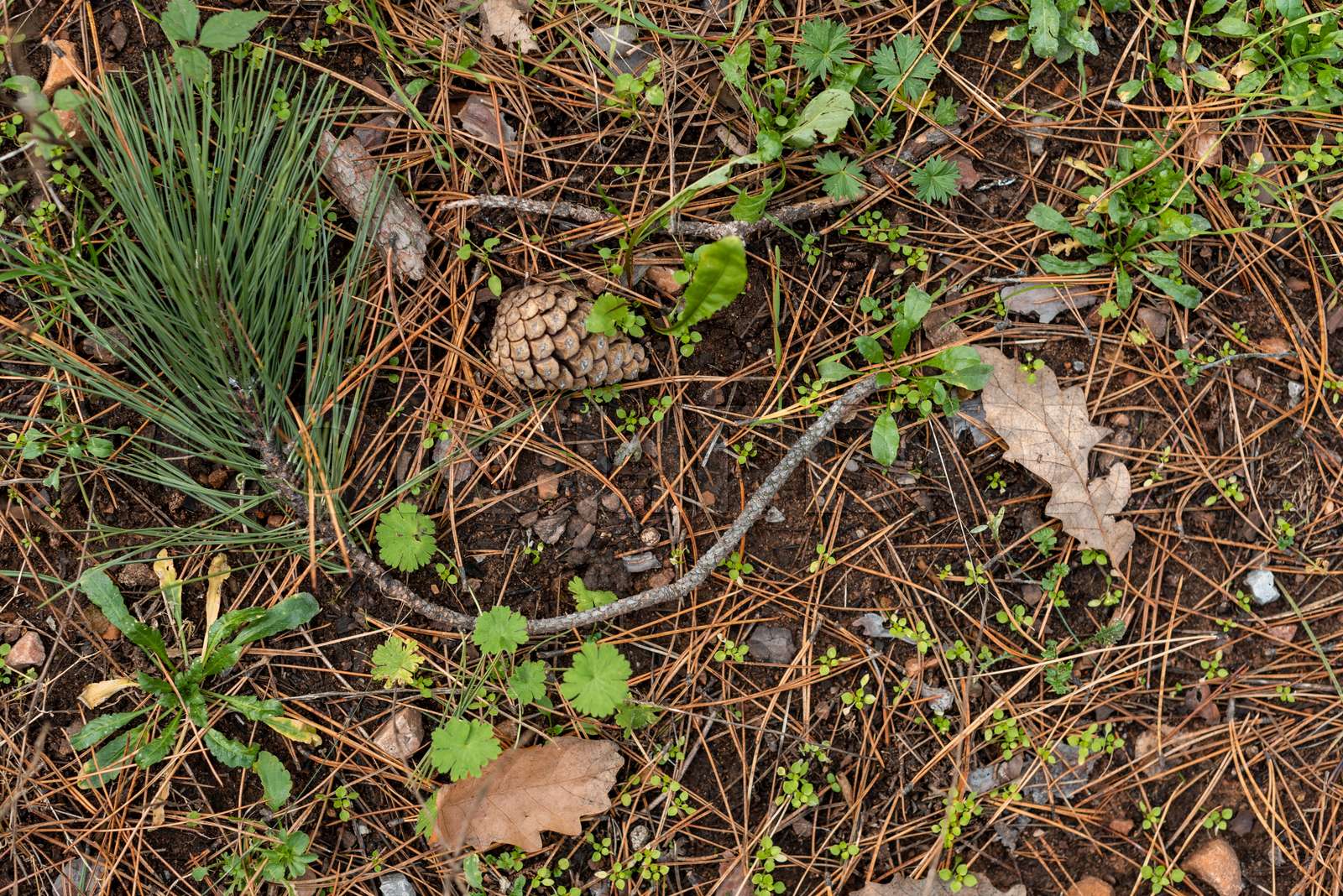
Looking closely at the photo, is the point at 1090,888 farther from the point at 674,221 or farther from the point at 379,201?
the point at 379,201

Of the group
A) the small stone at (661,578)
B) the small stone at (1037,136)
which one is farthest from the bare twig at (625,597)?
the small stone at (1037,136)

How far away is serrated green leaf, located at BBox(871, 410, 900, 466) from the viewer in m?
2.34

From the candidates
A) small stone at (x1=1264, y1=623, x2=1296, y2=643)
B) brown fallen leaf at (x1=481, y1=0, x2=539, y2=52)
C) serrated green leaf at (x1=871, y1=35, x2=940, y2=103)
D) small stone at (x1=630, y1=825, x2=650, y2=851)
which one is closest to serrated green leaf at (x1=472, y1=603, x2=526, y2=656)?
small stone at (x1=630, y1=825, x2=650, y2=851)

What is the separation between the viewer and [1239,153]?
2486mm

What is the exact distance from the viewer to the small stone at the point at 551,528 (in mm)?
2395

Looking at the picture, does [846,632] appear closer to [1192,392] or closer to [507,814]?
[507,814]

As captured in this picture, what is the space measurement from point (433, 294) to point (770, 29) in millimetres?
1156

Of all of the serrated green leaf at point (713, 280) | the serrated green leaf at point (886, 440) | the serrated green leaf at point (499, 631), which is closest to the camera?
the serrated green leaf at point (713, 280)

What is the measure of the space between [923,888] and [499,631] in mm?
1275

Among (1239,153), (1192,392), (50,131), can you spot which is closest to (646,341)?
(50,131)

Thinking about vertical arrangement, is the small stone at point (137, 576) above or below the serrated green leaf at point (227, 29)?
below

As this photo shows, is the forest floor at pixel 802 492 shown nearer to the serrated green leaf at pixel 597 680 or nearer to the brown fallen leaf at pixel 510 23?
the brown fallen leaf at pixel 510 23

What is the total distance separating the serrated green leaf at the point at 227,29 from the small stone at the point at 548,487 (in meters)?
1.36

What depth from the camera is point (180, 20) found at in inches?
89.0
